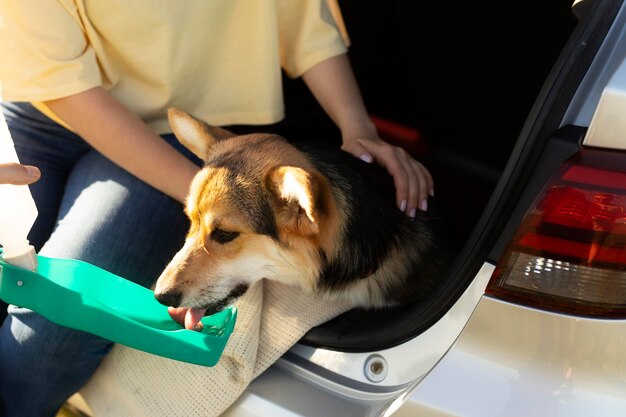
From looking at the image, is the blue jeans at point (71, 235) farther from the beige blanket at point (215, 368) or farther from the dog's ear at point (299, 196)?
the dog's ear at point (299, 196)

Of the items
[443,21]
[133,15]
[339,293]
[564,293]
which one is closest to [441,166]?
[443,21]

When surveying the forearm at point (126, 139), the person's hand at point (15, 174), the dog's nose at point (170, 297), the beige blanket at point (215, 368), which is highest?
the person's hand at point (15, 174)

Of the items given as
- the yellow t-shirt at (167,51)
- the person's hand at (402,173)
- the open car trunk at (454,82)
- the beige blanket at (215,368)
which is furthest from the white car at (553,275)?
the yellow t-shirt at (167,51)

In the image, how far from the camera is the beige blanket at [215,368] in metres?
1.62

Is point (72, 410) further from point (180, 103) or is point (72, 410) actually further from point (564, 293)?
point (564, 293)

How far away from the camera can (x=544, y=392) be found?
1.26m

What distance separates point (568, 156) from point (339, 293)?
816 millimetres

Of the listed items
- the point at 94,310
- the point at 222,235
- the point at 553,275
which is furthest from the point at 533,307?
the point at 94,310

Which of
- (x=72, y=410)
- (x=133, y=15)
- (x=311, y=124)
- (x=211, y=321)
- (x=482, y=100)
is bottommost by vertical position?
(x=72, y=410)

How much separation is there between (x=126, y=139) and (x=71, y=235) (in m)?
0.32

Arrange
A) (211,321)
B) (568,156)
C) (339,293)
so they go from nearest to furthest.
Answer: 1. (568,156)
2. (211,321)
3. (339,293)

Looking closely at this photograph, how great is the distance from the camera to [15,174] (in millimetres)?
1454

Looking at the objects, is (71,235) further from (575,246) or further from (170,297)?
(575,246)

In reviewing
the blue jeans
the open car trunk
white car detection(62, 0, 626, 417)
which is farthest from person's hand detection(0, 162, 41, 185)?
the open car trunk
